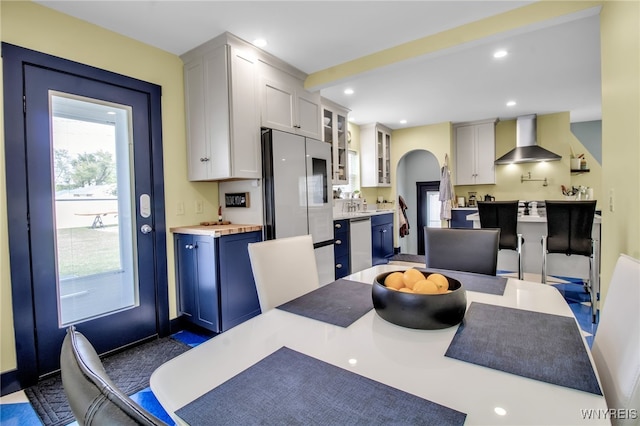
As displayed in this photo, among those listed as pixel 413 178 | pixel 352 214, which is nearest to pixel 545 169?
pixel 413 178

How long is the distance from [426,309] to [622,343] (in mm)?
466

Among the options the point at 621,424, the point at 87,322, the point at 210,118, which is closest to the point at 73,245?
the point at 87,322

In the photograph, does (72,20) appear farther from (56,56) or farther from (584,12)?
(584,12)

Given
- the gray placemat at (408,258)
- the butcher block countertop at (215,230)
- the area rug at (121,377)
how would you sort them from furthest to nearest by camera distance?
the gray placemat at (408,258)
the butcher block countertop at (215,230)
the area rug at (121,377)

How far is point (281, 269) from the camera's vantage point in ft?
4.95

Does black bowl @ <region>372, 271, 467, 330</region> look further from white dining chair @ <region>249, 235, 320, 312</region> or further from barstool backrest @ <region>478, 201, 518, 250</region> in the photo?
barstool backrest @ <region>478, 201, 518, 250</region>

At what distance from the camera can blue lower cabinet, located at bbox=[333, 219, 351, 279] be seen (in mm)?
3707

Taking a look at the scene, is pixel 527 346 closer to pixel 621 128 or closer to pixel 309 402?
pixel 309 402

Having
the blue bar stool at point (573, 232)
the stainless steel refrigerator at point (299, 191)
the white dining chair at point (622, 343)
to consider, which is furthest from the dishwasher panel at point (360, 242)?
the white dining chair at point (622, 343)

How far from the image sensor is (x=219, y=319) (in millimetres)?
2498

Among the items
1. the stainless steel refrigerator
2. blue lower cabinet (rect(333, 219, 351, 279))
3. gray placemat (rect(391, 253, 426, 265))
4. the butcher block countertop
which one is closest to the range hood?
gray placemat (rect(391, 253, 426, 265))

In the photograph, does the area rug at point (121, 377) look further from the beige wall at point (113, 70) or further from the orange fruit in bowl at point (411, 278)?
the orange fruit in bowl at point (411, 278)

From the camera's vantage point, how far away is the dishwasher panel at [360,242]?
401 centimetres

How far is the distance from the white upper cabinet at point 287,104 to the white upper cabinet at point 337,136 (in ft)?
1.73
